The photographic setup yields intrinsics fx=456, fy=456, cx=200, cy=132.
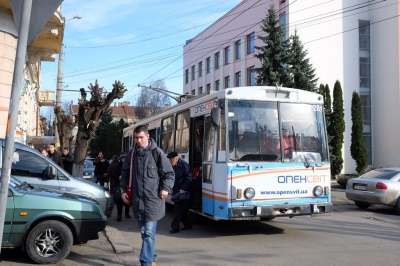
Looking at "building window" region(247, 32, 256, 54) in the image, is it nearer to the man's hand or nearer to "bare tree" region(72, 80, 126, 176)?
"bare tree" region(72, 80, 126, 176)

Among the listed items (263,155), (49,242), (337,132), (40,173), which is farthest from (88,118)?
(337,132)

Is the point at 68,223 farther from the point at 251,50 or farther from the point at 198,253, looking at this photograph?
the point at 251,50

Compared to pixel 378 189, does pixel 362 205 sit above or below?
below

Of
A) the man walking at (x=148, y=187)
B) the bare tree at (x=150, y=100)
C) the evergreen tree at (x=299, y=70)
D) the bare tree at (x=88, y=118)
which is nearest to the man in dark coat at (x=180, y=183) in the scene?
the man walking at (x=148, y=187)

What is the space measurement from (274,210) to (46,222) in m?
4.34

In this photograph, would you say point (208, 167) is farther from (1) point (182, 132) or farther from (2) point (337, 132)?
(2) point (337, 132)

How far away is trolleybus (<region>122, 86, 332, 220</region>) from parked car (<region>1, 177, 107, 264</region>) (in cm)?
286

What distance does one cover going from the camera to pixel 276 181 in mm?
9062

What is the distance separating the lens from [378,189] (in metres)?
13.8

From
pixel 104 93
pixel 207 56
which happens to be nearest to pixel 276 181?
pixel 104 93

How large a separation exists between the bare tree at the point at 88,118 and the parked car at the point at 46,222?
7.84 meters

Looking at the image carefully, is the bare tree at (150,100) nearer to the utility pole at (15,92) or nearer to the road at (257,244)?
the road at (257,244)

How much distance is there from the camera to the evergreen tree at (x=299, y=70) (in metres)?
24.4

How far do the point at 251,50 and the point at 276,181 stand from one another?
30.7 metres
